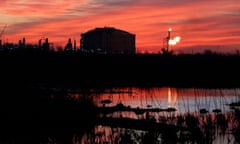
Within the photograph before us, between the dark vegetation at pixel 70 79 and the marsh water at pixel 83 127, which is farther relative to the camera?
the dark vegetation at pixel 70 79

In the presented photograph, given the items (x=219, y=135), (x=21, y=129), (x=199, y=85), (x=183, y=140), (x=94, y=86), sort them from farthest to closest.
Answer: (x=199, y=85), (x=94, y=86), (x=219, y=135), (x=21, y=129), (x=183, y=140)

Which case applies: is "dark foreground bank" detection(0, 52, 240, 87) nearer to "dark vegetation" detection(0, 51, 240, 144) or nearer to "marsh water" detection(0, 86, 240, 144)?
"dark vegetation" detection(0, 51, 240, 144)

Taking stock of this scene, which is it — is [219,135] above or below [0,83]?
below

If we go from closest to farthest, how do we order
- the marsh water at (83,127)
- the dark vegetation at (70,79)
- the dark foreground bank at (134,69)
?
the marsh water at (83,127) < the dark vegetation at (70,79) < the dark foreground bank at (134,69)

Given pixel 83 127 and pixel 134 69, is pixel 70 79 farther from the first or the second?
pixel 83 127

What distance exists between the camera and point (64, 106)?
94.1ft

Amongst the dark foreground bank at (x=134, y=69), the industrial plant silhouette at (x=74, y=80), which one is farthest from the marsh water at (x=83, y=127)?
the dark foreground bank at (x=134, y=69)

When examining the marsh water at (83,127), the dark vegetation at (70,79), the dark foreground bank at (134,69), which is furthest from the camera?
the dark foreground bank at (134,69)

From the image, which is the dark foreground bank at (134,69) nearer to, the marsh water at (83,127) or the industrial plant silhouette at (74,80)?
the industrial plant silhouette at (74,80)

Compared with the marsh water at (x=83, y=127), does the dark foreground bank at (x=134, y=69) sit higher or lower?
higher

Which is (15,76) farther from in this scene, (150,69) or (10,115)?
(150,69)

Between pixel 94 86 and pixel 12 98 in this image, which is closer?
pixel 12 98

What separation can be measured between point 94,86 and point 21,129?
36.6 meters

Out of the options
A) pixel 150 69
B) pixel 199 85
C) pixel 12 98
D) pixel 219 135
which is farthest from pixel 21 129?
pixel 150 69
